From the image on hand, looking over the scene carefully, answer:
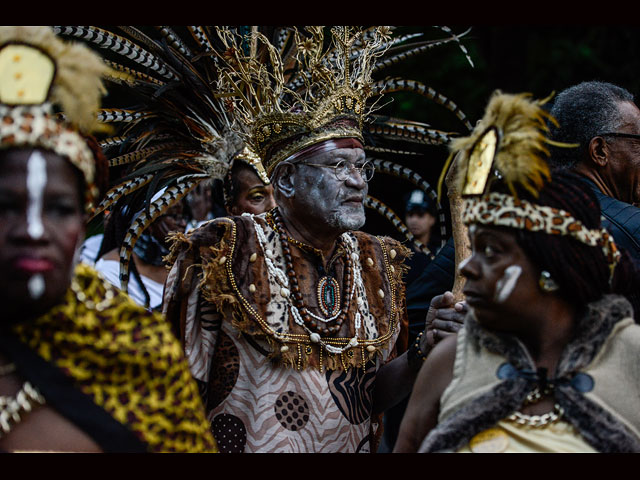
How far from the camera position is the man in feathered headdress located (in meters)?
3.43

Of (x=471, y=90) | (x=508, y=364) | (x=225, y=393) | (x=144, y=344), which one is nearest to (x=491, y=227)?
(x=508, y=364)

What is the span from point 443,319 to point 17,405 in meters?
1.70

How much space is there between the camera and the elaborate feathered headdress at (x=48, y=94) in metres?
2.06

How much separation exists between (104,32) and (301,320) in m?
1.64

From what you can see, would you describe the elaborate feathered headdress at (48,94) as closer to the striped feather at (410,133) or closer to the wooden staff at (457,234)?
the wooden staff at (457,234)

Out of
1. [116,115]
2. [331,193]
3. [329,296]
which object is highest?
[116,115]

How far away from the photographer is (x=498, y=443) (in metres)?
2.33

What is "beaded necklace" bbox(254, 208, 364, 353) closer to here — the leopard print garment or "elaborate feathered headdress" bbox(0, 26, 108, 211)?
the leopard print garment

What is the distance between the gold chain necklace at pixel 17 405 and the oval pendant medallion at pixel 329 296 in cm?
163

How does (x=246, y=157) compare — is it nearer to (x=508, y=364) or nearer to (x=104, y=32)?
(x=104, y=32)

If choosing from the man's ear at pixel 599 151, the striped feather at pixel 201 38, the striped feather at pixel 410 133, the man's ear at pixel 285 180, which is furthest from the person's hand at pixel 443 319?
the striped feather at pixel 201 38

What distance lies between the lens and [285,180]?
3.85 metres

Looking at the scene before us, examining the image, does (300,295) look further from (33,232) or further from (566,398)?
(33,232)

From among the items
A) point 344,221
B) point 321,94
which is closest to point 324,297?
point 344,221
